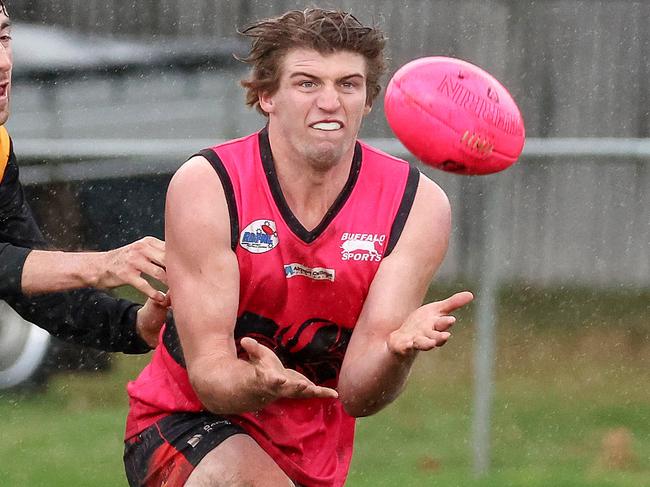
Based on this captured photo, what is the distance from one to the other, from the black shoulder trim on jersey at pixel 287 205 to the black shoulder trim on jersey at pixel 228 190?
0.45ft

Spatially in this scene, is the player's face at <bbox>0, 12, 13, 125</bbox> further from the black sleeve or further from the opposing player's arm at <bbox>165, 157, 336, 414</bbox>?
the opposing player's arm at <bbox>165, 157, 336, 414</bbox>

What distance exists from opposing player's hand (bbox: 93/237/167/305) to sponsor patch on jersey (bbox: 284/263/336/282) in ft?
1.51

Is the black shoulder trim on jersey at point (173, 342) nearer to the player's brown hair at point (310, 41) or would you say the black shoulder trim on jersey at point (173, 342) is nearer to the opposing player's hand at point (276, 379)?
the opposing player's hand at point (276, 379)

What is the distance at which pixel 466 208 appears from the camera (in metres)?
8.36

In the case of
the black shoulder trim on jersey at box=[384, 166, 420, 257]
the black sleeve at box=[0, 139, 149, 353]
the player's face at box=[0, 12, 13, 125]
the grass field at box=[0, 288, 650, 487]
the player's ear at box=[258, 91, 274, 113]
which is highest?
the player's ear at box=[258, 91, 274, 113]

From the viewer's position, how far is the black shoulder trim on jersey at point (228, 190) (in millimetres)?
4504

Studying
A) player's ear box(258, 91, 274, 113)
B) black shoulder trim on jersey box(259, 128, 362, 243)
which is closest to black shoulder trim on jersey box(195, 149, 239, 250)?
black shoulder trim on jersey box(259, 128, 362, 243)

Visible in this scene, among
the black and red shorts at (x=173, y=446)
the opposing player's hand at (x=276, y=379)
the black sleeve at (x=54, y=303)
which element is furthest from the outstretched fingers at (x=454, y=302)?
the black sleeve at (x=54, y=303)

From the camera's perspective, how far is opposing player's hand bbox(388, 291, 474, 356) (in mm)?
3990

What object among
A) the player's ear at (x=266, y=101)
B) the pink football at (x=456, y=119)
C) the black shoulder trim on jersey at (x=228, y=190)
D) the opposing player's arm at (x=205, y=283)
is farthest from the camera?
the pink football at (x=456, y=119)

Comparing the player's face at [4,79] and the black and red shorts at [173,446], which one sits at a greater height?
the player's face at [4,79]

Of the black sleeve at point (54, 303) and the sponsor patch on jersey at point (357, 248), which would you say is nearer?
the sponsor patch on jersey at point (357, 248)

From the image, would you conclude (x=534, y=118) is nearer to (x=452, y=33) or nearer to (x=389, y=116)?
(x=452, y=33)

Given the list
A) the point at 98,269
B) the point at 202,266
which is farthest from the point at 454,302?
the point at 98,269
